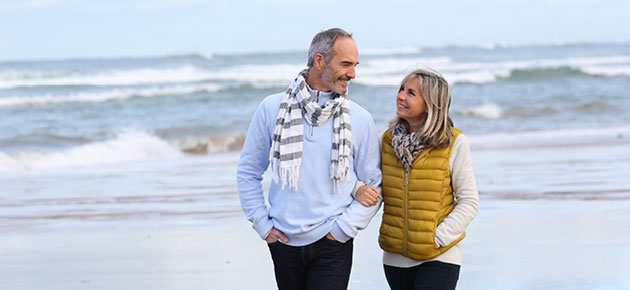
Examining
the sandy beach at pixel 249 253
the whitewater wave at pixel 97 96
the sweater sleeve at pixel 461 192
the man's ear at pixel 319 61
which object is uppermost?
the man's ear at pixel 319 61

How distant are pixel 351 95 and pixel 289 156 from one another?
70.8 feet

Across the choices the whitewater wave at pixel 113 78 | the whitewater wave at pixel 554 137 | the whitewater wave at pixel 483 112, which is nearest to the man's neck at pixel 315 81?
the whitewater wave at pixel 554 137

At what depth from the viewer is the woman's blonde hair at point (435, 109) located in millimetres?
3105

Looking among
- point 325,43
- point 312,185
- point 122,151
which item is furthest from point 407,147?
point 122,151

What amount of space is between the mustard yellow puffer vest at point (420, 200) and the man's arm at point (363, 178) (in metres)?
0.07

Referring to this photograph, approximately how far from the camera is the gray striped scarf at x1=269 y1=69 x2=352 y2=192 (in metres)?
2.96

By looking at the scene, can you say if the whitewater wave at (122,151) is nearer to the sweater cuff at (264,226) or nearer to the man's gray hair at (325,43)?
the sweater cuff at (264,226)

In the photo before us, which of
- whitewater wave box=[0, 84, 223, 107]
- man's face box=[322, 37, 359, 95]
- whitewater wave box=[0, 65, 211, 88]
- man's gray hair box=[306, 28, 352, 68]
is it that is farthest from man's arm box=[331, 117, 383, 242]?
whitewater wave box=[0, 65, 211, 88]

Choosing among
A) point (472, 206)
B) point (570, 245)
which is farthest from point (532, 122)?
point (472, 206)

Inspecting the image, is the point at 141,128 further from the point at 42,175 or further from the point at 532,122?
the point at 532,122

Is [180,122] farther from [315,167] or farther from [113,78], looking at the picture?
[113,78]

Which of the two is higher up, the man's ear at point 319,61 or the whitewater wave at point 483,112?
the man's ear at point 319,61

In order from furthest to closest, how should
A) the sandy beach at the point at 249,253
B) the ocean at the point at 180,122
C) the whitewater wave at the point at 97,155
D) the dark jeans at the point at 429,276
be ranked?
the whitewater wave at the point at 97,155, the ocean at the point at 180,122, the sandy beach at the point at 249,253, the dark jeans at the point at 429,276

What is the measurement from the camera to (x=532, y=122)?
1642 cm
